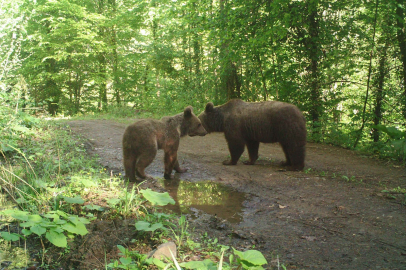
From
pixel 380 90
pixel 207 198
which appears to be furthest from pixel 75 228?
pixel 380 90

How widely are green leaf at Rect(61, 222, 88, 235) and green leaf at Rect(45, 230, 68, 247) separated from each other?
0.30 ft

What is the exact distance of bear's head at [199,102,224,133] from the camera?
8258mm

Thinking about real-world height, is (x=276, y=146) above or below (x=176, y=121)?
below

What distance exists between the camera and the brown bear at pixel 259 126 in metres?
7.07

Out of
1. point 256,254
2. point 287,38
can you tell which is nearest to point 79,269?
point 256,254

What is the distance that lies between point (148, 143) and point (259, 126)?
9.98ft

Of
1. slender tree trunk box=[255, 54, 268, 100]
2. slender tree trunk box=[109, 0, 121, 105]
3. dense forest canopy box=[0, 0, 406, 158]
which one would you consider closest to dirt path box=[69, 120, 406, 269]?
dense forest canopy box=[0, 0, 406, 158]

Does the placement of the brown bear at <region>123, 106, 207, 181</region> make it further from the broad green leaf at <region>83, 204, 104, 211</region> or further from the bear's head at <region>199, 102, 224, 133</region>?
the broad green leaf at <region>83, 204, 104, 211</region>

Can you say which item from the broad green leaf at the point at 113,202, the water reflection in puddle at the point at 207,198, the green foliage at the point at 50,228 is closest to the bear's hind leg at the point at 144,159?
the water reflection in puddle at the point at 207,198

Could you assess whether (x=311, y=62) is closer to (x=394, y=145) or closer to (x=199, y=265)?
(x=394, y=145)

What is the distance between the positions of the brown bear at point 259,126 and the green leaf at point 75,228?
4.94 m

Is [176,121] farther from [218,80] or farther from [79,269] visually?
[218,80]

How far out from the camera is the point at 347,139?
10258mm

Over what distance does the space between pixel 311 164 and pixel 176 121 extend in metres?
3.56
